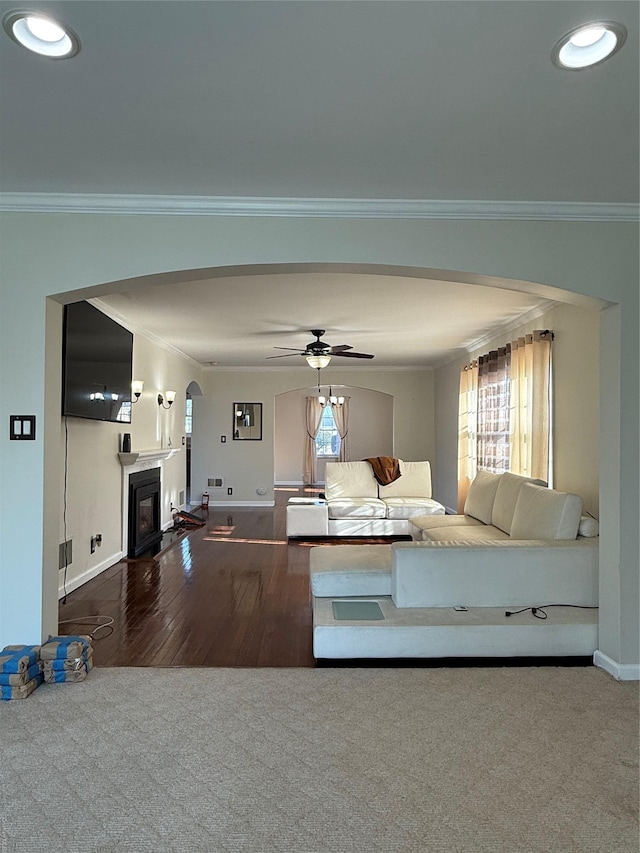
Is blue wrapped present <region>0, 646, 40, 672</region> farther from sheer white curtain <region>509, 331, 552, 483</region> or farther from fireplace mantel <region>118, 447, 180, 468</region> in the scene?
sheer white curtain <region>509, 331, 552, 483</region>

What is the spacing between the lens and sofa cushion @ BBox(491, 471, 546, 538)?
5023 millimetres

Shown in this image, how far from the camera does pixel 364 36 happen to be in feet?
5.89

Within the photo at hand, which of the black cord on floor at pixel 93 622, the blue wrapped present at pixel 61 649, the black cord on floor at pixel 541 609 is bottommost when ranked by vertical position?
the black cord on floor at pixel 93 622

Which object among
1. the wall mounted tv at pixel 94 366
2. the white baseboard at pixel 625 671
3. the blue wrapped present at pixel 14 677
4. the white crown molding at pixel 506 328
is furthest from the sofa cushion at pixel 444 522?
the blue wrapped present at pixel 14 677

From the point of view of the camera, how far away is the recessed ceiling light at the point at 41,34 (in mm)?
1742

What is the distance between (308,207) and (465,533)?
3281 mm

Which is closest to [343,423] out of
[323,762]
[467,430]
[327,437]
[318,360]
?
[327,437]

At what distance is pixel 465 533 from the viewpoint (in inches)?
205

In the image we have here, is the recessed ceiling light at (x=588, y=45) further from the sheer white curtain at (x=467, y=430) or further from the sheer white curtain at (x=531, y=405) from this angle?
the sheer white curtain at (x=467, y=430)

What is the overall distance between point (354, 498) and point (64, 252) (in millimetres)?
5457

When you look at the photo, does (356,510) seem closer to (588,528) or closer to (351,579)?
(351,579)

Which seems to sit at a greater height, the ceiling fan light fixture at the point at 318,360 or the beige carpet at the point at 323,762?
the ceiling fan light fixture at the point at 318,360

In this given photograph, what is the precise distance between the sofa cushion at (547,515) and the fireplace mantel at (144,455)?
12.7 ft

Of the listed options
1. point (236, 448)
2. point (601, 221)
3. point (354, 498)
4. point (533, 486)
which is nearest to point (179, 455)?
point (236, 448)
